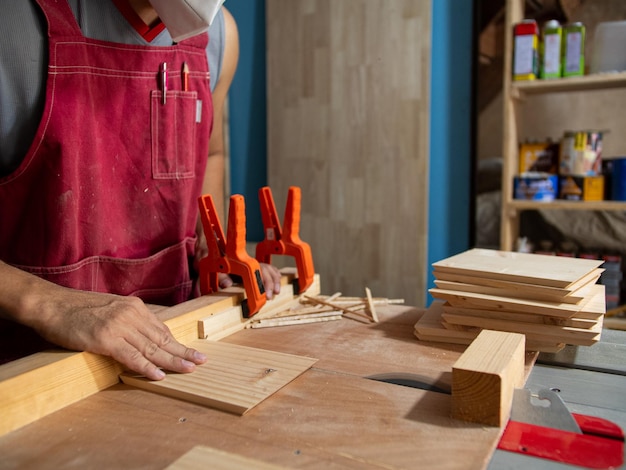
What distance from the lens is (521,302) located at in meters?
1.06

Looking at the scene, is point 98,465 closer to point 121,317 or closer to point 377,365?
point 121,317

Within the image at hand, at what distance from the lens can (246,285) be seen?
1.21 m

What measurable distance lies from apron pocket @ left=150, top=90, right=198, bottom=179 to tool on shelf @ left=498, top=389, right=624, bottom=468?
39.3 inches

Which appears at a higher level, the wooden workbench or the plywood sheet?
the plywood sheet

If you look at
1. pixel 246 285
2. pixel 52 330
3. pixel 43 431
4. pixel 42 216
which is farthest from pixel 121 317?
pixel 42 216

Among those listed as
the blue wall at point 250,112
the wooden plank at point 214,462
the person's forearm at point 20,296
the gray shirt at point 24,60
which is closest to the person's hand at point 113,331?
the person's forearm at point 20,296

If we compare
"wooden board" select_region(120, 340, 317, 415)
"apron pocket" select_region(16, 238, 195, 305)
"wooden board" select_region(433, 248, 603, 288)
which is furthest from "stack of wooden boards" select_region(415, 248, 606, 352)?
"apron pocket" select_region(16, 238, 195, 305)

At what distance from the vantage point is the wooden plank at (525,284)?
1.04 metres

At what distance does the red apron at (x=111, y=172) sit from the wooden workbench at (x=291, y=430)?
491 mm

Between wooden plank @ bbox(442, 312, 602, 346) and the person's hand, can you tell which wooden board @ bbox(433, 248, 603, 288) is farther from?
the person's hand

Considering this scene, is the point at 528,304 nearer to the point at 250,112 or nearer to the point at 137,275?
the point at 137,275

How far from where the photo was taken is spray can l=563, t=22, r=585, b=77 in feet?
7.38

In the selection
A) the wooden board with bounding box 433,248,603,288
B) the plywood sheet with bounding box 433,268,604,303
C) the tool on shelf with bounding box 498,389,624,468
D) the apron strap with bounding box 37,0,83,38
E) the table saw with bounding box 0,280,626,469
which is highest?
the apron strap with bounding box 37,0,83,38

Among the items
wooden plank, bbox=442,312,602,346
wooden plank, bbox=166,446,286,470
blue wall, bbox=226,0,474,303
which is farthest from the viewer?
blue wall, bbox=226,0,474,303
